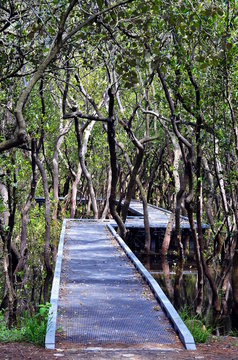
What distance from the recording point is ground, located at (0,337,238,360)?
6.65 meters

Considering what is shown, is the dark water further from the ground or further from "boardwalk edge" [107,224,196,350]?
the ground

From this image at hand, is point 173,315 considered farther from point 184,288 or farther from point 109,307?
point 184,288

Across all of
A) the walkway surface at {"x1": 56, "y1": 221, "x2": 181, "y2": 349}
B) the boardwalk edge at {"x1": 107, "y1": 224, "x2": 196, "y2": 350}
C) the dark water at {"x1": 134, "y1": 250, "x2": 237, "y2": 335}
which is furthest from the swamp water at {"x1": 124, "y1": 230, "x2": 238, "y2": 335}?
the walkway surface at {"x1": 56, "y1": 221, "x2": 181, "y2": 349}

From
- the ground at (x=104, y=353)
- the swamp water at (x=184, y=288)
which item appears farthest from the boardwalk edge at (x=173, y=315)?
the swamp water at (x=184, y=288)

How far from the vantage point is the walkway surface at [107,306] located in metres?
7.66

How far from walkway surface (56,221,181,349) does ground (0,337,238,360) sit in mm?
309

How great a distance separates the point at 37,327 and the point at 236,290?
813cm

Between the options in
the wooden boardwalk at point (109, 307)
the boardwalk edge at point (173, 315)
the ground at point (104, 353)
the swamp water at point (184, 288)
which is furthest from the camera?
the swamp water at point (184, 288)

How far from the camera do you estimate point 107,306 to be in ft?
30.8

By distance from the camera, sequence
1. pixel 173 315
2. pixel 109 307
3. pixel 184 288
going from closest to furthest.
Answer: pixel 173 315 < pixel 109 307 < pixel 184 288

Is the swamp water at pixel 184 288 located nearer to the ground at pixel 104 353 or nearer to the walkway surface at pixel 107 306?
the walkway surface at pixel 107 306

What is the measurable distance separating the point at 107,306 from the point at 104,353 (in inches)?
96.7

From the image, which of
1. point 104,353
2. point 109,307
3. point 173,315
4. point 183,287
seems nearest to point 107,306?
point 109,307

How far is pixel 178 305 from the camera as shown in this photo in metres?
15.5
